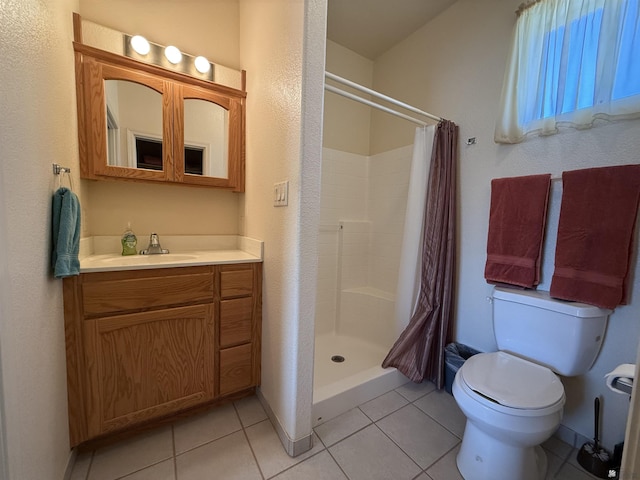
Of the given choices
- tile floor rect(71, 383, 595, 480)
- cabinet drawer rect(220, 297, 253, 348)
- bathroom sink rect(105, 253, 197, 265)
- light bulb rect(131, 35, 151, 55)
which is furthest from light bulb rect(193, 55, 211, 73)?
tile floor rect(71, 383, 595, 480)

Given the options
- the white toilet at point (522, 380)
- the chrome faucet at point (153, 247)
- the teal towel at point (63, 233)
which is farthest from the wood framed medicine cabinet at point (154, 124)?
the white toilet at point (522, 380)

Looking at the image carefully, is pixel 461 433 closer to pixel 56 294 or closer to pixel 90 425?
pixel 90 425

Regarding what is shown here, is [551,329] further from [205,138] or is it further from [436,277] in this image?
[205,138]

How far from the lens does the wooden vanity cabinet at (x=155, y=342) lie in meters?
1.11

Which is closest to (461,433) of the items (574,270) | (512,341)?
(512,341)

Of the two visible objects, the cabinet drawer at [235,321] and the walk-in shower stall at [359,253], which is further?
the walk-in shower stall at [359,253]

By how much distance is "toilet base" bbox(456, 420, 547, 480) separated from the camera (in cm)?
103

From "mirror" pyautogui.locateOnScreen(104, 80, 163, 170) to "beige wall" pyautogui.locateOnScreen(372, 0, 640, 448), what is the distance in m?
1.86

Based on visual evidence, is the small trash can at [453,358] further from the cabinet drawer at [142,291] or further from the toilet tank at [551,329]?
the cabinet drawer at [142,291]

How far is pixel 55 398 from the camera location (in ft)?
3.18

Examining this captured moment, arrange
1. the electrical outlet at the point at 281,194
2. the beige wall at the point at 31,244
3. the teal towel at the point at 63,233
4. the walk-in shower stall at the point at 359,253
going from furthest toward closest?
1. the walk-in shower stall at the point at 359,253
2. the electrical outlet at the point at 281,194
3. the teal towel at the point at 63,233
4. the beige wall at the point at 31,244

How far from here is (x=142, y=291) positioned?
1204mm

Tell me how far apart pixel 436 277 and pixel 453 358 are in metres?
0.52

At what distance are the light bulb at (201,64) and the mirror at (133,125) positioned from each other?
0.33 m
